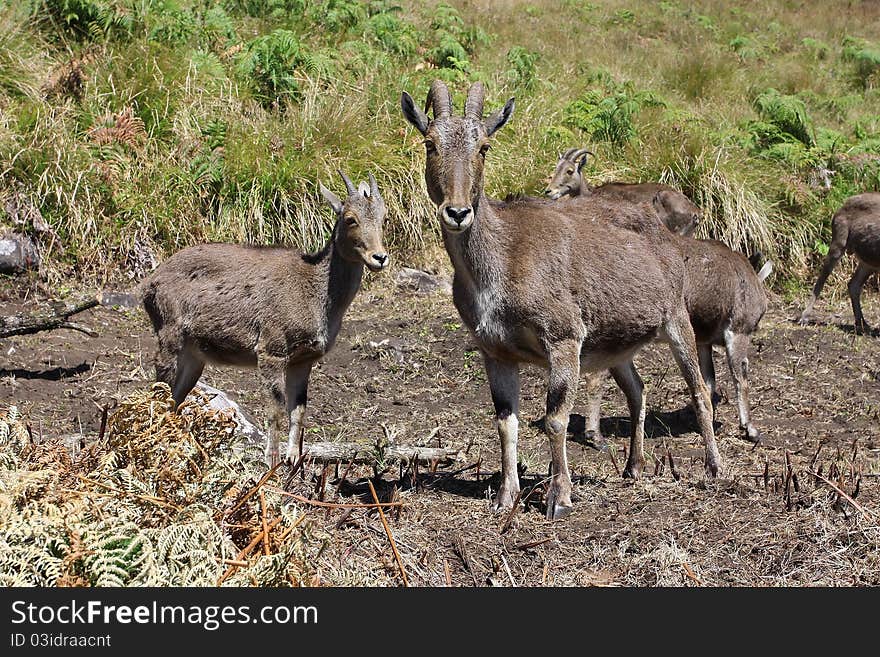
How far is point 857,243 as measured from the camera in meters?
14.1

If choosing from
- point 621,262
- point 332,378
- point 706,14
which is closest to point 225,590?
point 621,262

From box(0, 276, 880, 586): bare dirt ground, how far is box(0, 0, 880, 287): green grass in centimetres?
141

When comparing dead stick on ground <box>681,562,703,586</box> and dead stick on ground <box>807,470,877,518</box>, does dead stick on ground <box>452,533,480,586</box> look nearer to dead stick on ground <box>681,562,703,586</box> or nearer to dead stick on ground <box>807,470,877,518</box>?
dead stick on ground <box>681,562,703,586</box>

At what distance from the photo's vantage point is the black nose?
6379mm

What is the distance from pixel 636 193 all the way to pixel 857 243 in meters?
3.36

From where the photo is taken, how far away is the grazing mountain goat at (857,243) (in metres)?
13.9

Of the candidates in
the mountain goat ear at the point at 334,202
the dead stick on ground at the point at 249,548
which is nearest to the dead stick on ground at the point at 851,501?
the dead stick on ground at the point at 249,548

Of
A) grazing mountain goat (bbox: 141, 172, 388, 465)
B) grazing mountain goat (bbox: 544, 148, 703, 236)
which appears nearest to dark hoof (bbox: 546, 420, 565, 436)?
grazing mountain goat (bbox: 141, 172, 388, 465)

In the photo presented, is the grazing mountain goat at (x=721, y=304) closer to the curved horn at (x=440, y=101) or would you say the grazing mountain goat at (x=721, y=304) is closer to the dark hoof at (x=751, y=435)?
the dark hoof at (x=751, y=435)

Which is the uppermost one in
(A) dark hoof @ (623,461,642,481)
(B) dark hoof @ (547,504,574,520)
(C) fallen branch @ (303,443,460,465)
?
(B) dark hoof @ (547,504,574,520)

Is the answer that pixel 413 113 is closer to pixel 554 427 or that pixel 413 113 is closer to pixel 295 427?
pixel 554 427

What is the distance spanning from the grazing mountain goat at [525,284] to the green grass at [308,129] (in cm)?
690

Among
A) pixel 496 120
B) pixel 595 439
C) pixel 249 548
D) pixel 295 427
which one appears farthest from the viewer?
pixel 595 439

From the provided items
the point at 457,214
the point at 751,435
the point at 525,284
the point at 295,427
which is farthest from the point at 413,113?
the point at 751,435
